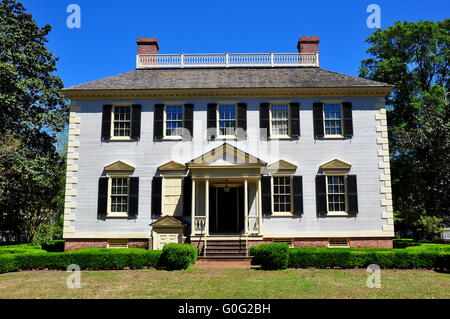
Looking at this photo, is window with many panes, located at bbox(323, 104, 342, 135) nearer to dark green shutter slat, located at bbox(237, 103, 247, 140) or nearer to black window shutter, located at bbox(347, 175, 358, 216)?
black window shutter, located at bbox(347, 175, 358, 216)

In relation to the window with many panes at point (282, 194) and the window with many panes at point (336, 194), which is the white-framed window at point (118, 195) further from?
the window with many panes at point (336, 194)

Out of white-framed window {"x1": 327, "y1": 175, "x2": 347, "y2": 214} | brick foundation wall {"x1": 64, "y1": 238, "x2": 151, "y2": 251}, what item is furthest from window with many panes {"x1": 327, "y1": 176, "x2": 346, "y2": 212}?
brick foundation wall {"x1": 64, "y1": 238, "x2": 151, "y2": 251}

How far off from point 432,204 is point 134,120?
66.9ft

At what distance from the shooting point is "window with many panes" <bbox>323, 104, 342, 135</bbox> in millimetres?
20500

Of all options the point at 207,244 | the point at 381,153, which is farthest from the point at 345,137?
the point at 207,244

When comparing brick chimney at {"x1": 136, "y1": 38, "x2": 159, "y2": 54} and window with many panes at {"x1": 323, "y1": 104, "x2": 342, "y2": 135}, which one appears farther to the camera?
brick chimney at {"x1": 136, "y1": 38, "x2": 159, "y2": 54}

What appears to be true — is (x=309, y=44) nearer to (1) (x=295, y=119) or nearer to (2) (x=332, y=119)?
(2) (x=332, y=119)

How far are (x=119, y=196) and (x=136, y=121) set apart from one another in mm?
4130

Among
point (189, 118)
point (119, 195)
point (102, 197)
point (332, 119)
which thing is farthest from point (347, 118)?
point (102, 197)

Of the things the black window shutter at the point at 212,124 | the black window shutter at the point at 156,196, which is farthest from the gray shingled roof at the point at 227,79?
the black window shutter at the point at 156,196

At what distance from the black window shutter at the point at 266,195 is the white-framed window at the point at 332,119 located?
13.8 ft

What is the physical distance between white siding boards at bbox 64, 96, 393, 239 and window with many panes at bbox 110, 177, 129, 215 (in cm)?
28

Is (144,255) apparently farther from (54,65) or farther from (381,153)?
(54,65)

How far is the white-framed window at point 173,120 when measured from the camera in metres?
20.6
